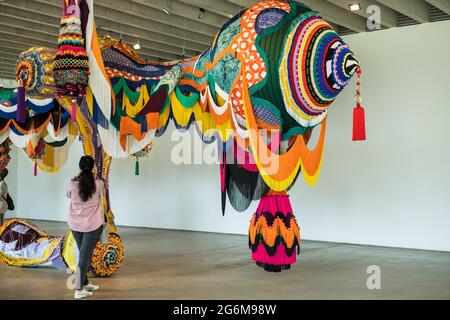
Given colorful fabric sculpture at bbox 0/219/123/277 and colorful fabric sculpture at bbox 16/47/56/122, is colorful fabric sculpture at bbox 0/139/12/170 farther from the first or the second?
colorful fabric sculpture at bbox 16/47/56/122

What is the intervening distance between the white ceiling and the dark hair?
9.23 feet

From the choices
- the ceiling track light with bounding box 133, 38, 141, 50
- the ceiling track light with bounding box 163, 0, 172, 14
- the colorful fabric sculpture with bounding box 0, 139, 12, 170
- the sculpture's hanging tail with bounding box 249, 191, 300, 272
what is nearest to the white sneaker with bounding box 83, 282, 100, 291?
the sculpture's hanging tail with bounding box 249, 191, 300, 272

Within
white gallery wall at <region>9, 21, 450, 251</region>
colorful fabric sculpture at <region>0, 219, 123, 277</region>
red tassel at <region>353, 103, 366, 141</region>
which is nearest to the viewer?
red tassel at <region>353, 103, 366, 141</region>

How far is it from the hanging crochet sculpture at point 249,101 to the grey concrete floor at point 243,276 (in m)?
0.44

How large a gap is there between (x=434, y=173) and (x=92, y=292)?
4.59 meters

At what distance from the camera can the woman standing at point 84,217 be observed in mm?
4320

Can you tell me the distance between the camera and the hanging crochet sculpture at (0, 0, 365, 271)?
4.61m

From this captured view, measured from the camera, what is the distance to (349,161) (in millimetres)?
7973

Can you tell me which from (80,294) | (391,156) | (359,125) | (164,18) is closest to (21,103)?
(80,294)

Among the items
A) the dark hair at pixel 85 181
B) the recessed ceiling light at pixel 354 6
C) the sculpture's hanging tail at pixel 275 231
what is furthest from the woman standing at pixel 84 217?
the recessed ceiling light at pixel 354 6
